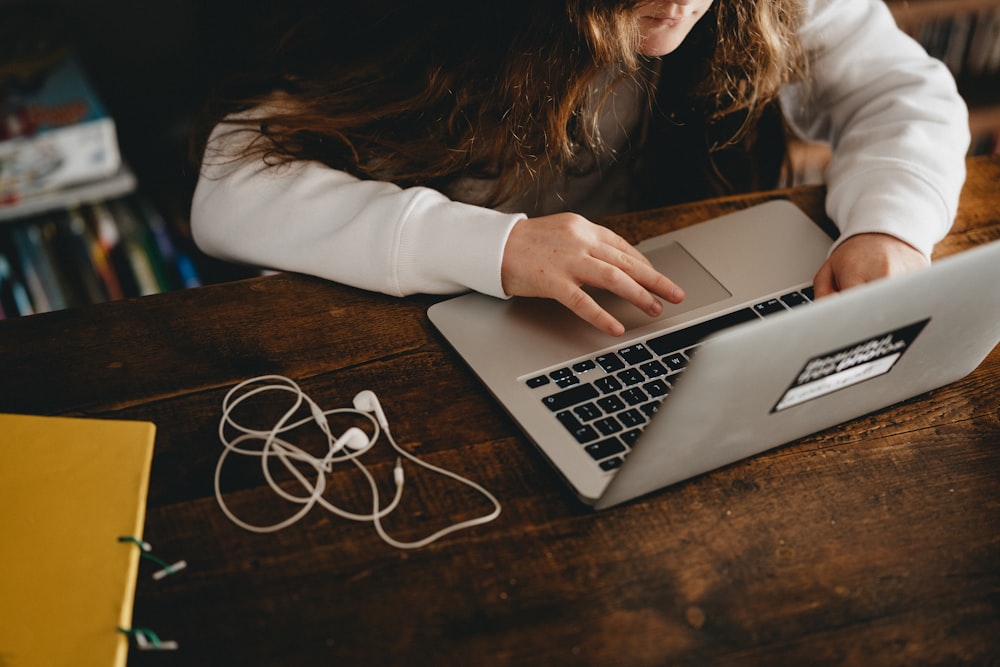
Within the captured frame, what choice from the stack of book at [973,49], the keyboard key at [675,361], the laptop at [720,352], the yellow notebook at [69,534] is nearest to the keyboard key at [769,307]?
the laptop at [720,352]

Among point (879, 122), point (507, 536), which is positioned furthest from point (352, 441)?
point (879, 122)

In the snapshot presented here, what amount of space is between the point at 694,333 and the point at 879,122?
1.37ft

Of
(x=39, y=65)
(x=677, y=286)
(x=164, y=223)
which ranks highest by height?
(x=677, y=286)

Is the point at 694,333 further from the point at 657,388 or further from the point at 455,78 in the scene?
the point at 455,78

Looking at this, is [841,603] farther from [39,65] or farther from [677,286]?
[39,65]

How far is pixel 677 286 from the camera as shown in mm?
758

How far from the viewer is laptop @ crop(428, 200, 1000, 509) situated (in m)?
0.50

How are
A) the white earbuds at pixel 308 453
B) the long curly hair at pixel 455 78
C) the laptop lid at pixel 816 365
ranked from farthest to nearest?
the long curly hair at pixel 455 78 → the white earbuds at pixel 308 453 → the laptop lid at pixel 816 365

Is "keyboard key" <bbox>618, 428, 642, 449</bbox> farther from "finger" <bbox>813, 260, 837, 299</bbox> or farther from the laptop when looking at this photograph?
"finger" <bbox>813, 260, 837, 299</bbox>

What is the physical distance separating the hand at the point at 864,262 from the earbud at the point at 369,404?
427 millimetres

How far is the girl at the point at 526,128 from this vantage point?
0.75 metres

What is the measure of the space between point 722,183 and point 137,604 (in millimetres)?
875

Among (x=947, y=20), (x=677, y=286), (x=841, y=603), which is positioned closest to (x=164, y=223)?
(x=677, y=286)

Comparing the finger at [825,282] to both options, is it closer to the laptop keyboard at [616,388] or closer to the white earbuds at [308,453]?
the laptop keyboard at [616,388]
